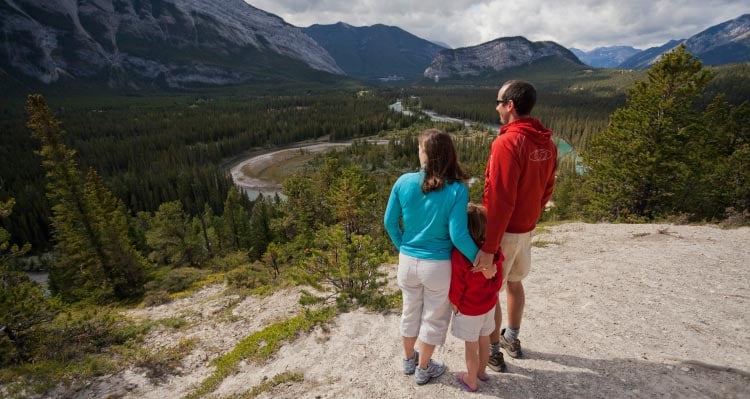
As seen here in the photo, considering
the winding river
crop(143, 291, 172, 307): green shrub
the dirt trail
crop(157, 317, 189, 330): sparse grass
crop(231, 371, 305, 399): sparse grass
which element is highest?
the dirt trail

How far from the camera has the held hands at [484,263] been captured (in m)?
4.22

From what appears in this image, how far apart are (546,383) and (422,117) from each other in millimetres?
157122

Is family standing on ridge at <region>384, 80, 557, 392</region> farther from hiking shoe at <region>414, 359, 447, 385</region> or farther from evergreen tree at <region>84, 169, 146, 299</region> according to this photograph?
evergreen tree at <region>84, 169, 146, 299</region>

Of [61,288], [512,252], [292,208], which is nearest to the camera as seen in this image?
[512,252]

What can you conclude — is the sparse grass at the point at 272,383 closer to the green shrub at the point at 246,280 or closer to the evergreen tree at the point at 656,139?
the green shrub at the point at 246,280

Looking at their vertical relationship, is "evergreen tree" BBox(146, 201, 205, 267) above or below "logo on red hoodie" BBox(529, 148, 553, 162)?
below

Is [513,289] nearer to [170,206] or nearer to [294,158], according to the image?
[170,206]

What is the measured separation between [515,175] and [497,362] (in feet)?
10.5

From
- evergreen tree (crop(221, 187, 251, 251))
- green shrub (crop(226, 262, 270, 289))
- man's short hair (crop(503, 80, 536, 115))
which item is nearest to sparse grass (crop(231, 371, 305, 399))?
man's short hair (crop(503, 80, 536, 115))

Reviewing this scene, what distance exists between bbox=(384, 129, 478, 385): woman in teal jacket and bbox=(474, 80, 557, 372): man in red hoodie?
31 centimetres

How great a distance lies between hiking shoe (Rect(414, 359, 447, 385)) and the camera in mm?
5441

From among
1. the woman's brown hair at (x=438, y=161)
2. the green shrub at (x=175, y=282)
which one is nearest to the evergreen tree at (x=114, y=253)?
the green shrub at (x=175, y=282)

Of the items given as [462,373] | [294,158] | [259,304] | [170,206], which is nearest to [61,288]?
[170,206]

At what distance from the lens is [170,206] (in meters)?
40.2
